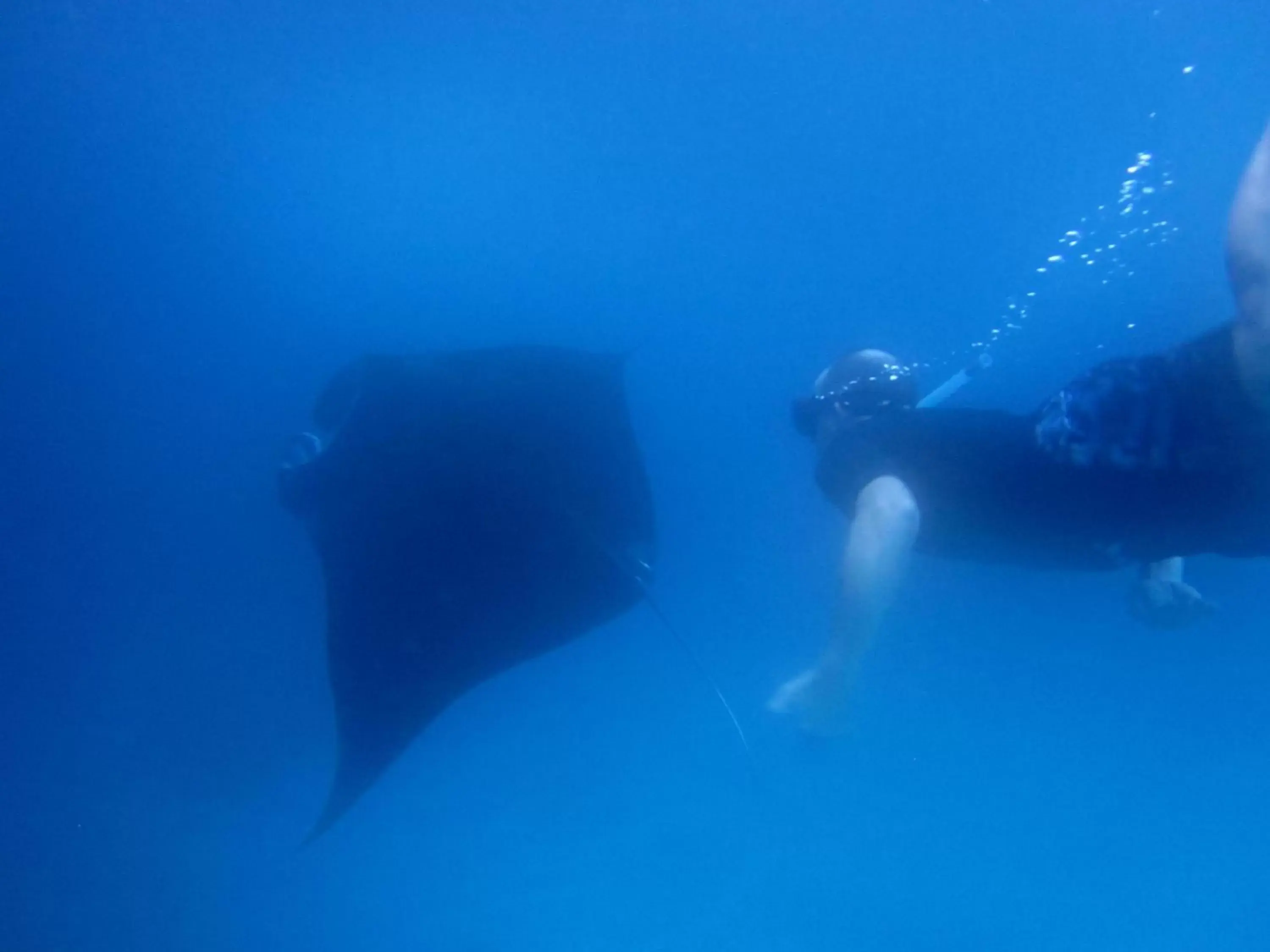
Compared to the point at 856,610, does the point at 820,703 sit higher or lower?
lower

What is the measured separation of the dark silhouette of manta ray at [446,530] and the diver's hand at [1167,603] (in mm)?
2084

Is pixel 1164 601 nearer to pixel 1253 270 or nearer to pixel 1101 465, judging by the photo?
pixel 1101 465

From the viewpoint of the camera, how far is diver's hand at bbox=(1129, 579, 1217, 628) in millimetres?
3725

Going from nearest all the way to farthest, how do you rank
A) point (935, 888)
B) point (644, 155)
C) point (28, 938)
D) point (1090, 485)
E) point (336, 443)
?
1. point (1090, 485)
2. point (336, 443)
3. point (644, 155)
4. point (28, 938)
5. point (935, 888)

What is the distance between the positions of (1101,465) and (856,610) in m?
0.86

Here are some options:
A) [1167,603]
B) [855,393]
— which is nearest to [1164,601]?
[1167,603]

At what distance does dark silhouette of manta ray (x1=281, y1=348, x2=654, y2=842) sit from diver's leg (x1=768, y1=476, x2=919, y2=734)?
167cm

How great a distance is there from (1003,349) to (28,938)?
10.6 m

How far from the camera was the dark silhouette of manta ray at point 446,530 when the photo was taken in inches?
161

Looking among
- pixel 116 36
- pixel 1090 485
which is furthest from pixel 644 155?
pixel 1090 485

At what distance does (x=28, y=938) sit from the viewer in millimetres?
9047

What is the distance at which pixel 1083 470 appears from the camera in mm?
2715

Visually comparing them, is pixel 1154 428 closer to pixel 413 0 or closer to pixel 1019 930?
pixel 413 0

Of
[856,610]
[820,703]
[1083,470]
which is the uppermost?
[1083,470]
